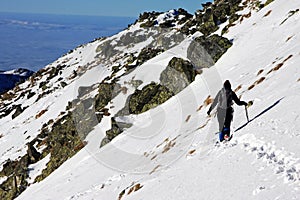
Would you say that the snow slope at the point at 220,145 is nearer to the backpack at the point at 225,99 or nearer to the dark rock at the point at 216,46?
the dark rock at the point at 216,46

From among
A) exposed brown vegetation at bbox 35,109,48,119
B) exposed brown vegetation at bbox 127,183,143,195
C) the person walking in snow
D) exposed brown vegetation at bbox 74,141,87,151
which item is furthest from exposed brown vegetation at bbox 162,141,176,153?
exposed brown vegetation at bbox 35,109,48,119

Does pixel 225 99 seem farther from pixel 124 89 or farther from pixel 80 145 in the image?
pixel 124 89

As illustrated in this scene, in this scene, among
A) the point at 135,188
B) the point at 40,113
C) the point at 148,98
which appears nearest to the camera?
the point at 135,188

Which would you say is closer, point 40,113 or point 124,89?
point 124,89

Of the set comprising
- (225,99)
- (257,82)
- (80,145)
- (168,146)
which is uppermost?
(225,99)

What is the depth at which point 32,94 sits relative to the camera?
95750 millimetres

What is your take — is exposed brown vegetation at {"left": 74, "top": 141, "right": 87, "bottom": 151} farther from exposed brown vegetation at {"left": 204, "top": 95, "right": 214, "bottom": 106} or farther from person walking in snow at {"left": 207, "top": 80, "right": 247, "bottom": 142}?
person walking in snow at {"left": 207, "top": 80, "right": 247, "bottom": 142}

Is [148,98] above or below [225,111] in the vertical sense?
below

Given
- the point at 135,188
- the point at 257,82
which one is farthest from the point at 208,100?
the point at 135,188

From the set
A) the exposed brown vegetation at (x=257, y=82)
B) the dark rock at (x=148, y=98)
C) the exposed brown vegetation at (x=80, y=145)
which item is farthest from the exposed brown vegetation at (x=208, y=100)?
the exposed brown vegetation at (x=80, y=145)

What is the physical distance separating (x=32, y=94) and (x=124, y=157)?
75707mm

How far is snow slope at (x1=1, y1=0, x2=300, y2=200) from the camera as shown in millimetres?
11625

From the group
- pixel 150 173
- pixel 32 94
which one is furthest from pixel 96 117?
pixel 32 94

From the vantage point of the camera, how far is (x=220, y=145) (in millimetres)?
15805
